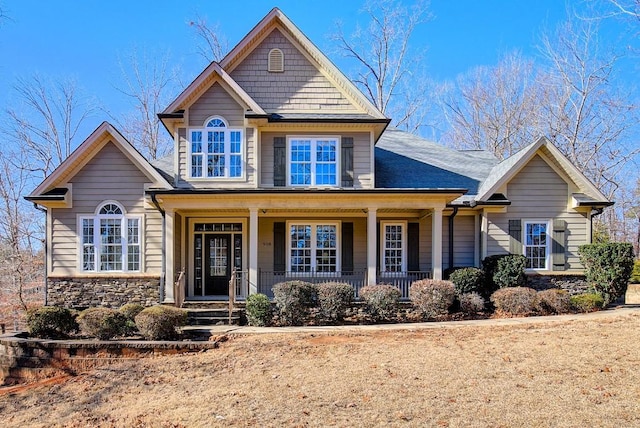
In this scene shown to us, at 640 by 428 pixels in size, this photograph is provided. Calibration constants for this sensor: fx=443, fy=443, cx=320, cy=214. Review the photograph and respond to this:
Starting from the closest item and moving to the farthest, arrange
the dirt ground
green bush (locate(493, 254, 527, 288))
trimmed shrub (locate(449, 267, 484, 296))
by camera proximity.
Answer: the dirt ground < trimmed shrub (locate(449, 267, 484, 296)) < green bush (locate(493, 254, 527, 288))

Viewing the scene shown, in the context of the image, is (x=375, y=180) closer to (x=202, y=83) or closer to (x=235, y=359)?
(x=202, y=83)

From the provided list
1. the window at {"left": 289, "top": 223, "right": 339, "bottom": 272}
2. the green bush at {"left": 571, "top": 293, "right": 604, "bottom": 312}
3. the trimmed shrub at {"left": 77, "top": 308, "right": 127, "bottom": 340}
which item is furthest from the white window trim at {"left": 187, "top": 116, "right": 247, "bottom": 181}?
the green bush at {"left": 571, "top": 293, "right": 604, "bottom": 312}

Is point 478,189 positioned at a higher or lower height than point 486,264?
higher

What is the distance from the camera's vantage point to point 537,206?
1428cm

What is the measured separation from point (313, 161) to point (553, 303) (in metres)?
8.01

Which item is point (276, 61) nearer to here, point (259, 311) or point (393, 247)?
point (393, 247)

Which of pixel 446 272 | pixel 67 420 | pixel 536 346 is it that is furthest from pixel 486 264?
pixel 67 420

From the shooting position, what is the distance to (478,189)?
1478 cm

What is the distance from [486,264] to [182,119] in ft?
34.1

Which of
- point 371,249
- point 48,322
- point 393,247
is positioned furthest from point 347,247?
point 48,322

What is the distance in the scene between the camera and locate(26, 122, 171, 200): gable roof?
13.2 meters

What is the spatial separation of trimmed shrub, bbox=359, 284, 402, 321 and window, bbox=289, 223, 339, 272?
9.48 feet

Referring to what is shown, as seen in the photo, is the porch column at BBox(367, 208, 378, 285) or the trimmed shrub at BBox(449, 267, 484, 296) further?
the trimmed shrub at BBox(449, 267, 484, 296)

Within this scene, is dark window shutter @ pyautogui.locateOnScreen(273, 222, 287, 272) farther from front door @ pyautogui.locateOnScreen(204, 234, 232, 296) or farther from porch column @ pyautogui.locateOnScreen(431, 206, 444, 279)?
porch column @ pyautogui.locateOnScreen(431, 206, 444, 279)
